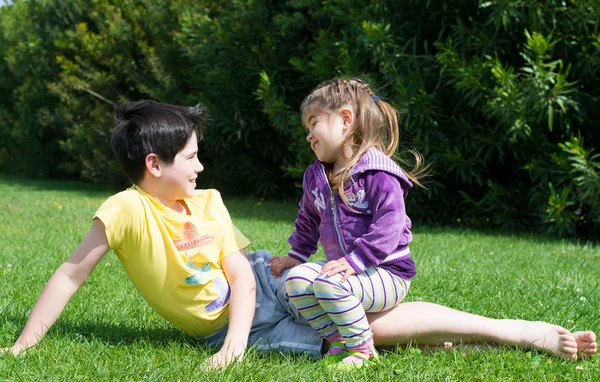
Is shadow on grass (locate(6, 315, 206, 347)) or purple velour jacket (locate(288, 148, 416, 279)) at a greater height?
purple velour jacket (locate(288, 148, 416, 279))

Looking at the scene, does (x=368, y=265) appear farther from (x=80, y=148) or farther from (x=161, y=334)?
(x=80, y=148)

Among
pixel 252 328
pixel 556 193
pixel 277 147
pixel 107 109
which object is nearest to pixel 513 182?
pixel 556 193

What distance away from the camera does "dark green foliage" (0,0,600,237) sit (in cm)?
816

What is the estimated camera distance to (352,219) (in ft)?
10.2

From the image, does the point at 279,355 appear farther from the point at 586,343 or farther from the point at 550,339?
the point at 586,343

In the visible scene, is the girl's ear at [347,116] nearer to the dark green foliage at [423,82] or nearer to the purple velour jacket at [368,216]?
the purple velour jacket at [368,216]

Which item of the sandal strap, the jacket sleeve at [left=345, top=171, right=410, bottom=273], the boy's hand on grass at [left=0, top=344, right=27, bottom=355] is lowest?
the sandal strap

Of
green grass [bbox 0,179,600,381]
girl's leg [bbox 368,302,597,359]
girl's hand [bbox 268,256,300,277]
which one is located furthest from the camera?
Result: girl's hand [bbox 268,256,300,277]

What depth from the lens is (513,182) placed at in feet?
30.4

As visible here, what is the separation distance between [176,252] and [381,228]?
0.92m

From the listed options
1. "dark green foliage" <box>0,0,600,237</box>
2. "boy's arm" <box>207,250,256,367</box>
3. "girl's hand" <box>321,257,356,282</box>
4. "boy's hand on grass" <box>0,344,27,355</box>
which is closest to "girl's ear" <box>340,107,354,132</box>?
"girl's hand" <box>321,257,356,282</box>

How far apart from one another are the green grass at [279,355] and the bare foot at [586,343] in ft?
0.17

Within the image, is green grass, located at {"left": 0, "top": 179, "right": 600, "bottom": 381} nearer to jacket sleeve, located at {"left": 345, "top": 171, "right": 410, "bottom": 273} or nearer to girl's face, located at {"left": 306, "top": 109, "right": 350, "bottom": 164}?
jacket sleeve, located at {"left": 345, "top": 171, "right": 410, "bottom": 273}

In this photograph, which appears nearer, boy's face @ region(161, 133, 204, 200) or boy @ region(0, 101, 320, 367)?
boy @ region(0, 101, 320, 367)
